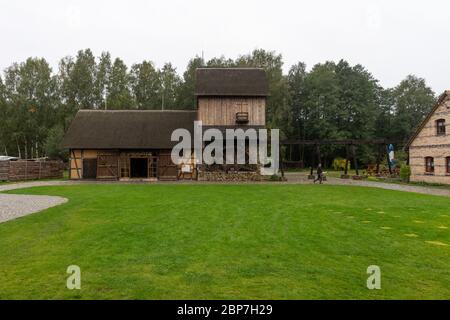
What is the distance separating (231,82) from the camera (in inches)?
1340

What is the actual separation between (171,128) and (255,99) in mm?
8906

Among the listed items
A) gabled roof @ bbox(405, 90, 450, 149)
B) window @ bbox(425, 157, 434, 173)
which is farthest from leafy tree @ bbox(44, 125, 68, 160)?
window @ bbox(425, 157, 434, 173)

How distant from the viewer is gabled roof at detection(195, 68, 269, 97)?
32.9 m

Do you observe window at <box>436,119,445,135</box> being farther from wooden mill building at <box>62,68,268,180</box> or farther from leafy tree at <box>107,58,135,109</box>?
leafy tree at <box>107,58,135,109</box>

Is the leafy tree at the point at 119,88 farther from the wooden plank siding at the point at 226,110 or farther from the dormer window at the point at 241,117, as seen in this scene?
the dormer window at the point at 241,117

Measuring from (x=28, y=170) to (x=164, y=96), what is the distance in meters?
26.2

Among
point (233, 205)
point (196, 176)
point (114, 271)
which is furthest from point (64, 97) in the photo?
point (114, 271)

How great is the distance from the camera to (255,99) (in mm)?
33219

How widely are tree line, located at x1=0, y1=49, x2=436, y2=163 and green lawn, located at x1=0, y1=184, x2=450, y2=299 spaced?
121 ft

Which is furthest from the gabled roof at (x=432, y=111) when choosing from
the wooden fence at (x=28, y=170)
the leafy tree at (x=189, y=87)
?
the wooden fence at (x=28, y=170)

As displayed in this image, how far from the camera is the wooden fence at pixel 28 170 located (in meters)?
29.8

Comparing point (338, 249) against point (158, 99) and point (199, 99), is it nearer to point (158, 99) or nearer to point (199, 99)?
point (199, 99)

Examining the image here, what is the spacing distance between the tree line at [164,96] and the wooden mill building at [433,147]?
2127cm

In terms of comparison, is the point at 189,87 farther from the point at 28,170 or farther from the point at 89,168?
the point at 28,170
